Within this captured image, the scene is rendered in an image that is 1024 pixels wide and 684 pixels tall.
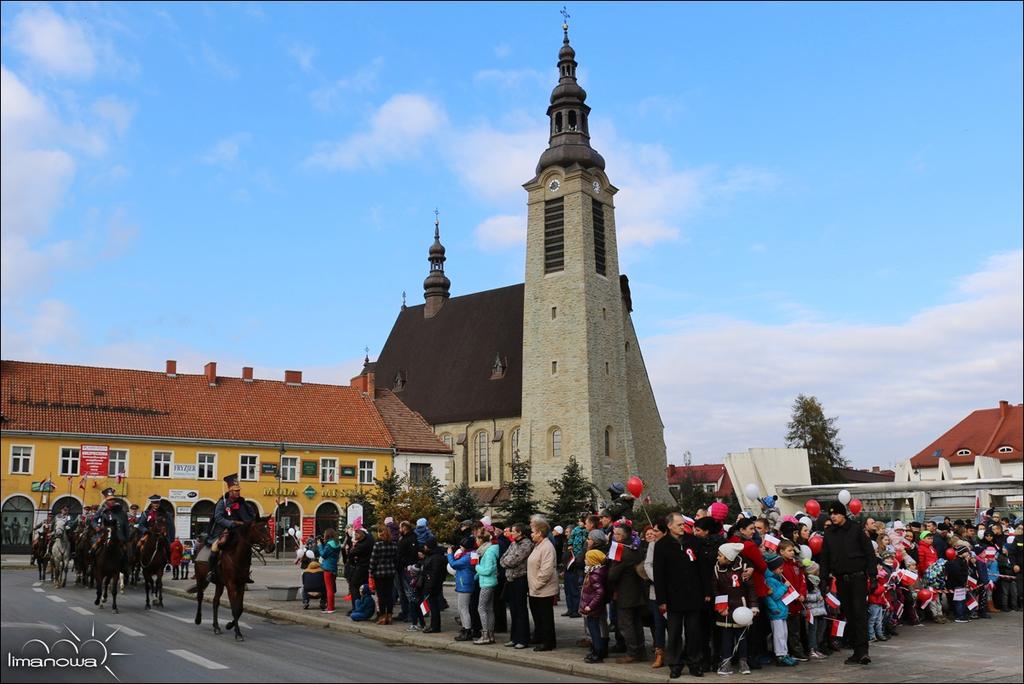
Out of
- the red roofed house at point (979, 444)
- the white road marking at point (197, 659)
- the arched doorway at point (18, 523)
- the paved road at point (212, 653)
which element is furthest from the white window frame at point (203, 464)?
the red roofed house at point (979, 444)

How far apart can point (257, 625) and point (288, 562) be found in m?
27.2

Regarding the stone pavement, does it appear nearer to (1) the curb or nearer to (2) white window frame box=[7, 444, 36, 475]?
(1) the curb

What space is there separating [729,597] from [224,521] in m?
7.29

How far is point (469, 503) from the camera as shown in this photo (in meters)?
44.1

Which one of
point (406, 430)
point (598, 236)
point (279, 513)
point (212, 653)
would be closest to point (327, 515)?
point (279, 513)

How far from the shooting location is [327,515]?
172ft

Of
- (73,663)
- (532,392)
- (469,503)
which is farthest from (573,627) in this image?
(532,392)

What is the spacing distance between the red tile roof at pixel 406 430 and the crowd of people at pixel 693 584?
38862mm

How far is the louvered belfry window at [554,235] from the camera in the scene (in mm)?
62938

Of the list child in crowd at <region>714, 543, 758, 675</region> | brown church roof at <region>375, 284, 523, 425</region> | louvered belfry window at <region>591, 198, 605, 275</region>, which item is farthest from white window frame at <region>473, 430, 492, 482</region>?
child in crowd at <region>714, 543, 758, 675</region>

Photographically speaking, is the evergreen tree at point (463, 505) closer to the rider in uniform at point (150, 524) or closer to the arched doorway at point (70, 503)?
the arched doorway at point (70, 503)

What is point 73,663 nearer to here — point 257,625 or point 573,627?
point 257,625

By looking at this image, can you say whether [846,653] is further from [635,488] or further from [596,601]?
[635,488]

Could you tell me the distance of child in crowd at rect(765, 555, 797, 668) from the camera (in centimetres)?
1184
